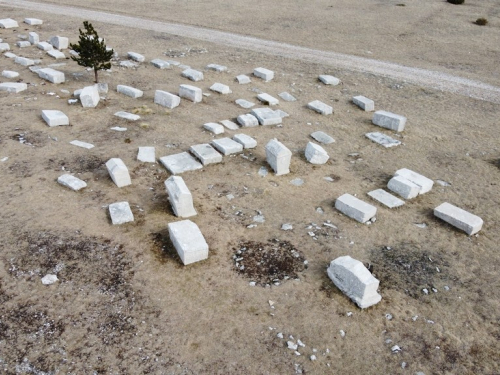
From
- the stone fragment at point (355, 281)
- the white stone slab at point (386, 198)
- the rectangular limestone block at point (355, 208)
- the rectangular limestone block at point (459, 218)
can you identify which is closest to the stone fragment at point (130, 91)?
the rectangular limestone block at point (355, 208)

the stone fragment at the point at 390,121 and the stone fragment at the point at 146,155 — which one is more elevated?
the stone fragment at the point at 390,121

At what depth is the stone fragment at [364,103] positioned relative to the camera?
33.1ft

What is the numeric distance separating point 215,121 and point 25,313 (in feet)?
18.3

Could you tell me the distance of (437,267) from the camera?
543cm

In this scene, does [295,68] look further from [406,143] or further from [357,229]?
[357,229]

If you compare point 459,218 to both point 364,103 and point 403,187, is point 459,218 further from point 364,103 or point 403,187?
point 364,103

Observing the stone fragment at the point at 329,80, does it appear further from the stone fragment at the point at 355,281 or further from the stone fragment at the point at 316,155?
the stone fragment at the point at 355,281

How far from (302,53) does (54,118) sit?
8.69 metres

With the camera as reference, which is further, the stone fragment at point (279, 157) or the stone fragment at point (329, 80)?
the stone fragment at point (329, 80)

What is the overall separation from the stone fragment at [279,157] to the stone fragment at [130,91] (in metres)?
4.10

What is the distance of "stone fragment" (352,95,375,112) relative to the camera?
1009cm

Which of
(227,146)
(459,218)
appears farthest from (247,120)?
(459,218)

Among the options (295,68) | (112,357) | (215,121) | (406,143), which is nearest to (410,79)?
(295,68)

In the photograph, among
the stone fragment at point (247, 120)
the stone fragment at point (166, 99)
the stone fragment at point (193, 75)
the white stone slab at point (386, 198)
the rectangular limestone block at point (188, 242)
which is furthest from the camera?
the stone fragment at point (193, 75)
